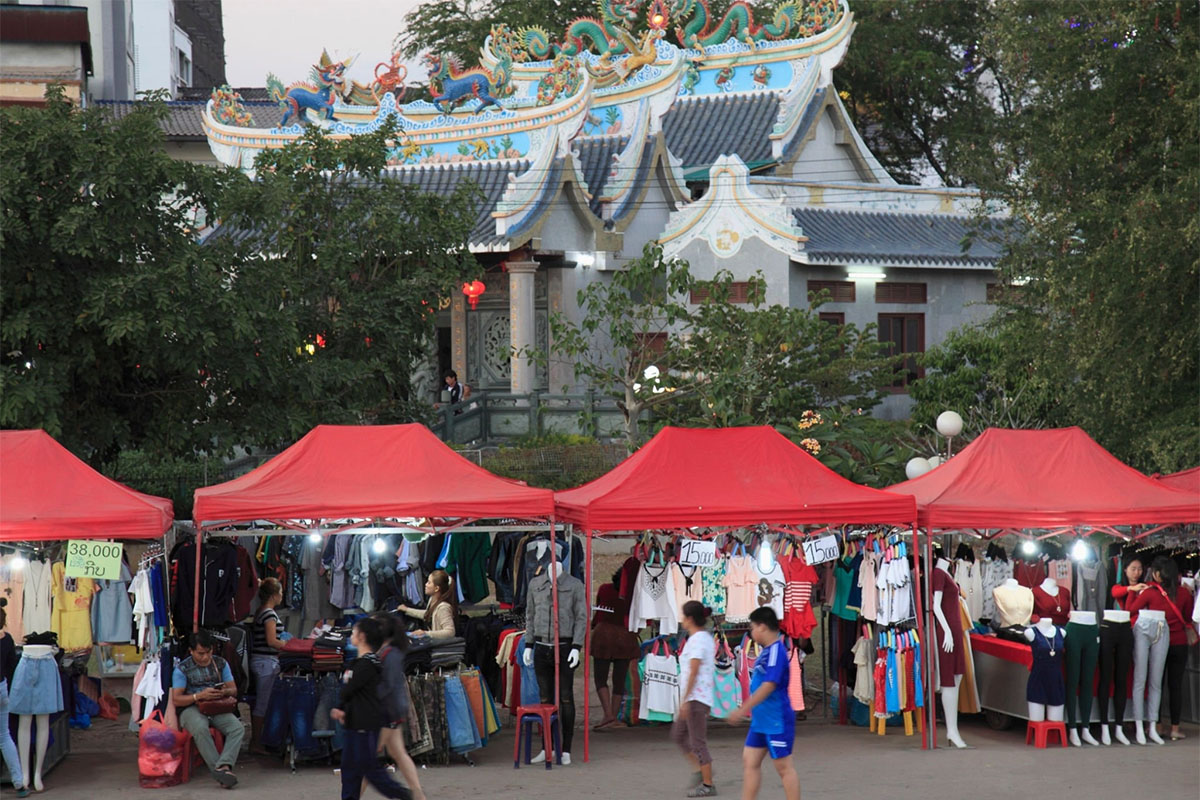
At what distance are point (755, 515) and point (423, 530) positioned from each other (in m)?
2.94

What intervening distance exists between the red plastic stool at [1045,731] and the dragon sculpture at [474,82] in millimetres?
20025

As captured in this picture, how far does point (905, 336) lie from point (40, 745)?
2396 cm

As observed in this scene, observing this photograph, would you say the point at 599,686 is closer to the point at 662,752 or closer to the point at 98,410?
the point at 662,752

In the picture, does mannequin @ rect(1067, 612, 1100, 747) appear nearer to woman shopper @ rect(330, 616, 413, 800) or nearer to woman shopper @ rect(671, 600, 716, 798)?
woman shopper @ rect(671, 600, 716, 798)

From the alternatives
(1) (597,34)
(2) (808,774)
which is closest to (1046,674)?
(2) (808,774)

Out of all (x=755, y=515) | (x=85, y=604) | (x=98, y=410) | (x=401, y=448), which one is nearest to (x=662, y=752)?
(x=755, y=515)

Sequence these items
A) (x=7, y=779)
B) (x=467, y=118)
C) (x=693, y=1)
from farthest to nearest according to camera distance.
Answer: (x=693, y=1) → (x=467, y=118) → (x=7, y=779)

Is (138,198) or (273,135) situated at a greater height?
(273,135)

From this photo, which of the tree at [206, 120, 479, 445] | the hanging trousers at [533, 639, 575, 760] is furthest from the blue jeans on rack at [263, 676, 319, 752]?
the tree at [206, 120, 479, 445]

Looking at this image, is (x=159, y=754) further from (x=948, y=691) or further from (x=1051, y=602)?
(x=1051, y=602)

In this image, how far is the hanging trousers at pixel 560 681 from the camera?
12.3 metres

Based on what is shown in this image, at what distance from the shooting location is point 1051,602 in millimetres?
13586

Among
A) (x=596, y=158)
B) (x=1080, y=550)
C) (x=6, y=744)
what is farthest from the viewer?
(x=596, y=158)

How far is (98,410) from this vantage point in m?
15.9
